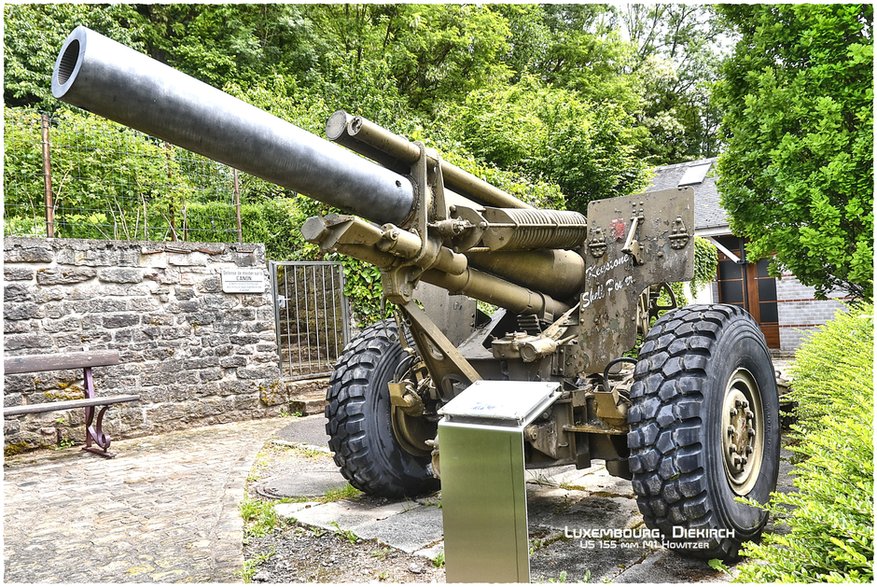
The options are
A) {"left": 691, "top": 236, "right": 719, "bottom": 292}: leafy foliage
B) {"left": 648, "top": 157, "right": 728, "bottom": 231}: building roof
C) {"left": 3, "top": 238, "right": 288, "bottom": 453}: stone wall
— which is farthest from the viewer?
{"left": 648, "top": 157, "right": 728, "bottom": 231}: building roof

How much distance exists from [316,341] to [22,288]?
366cm

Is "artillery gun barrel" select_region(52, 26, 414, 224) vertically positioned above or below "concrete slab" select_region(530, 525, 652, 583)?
above

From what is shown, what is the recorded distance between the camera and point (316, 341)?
9.34 metres

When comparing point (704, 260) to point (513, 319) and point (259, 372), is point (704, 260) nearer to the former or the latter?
point (259, 372)

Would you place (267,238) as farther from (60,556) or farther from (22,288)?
(60,556)

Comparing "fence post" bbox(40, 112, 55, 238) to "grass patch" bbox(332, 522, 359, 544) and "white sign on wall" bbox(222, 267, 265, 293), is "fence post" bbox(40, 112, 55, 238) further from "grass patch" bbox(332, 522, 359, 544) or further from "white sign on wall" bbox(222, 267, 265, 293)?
"grass patch" bbox(332, 522, 359, 544)

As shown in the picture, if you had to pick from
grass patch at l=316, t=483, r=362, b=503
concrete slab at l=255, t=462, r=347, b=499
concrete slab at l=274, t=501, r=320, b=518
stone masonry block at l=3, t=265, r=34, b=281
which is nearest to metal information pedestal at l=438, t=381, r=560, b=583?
concrete slab at l=274, t=501, r=320, b=518

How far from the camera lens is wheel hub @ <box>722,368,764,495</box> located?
336 centimetres

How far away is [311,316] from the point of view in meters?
9.54

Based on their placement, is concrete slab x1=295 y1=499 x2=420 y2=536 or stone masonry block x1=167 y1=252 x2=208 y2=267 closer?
concrete slab x1=295 y1=499 x2=420 y2=536

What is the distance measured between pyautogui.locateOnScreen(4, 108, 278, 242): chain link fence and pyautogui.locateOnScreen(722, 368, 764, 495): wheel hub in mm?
6227

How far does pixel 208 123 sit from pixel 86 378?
4.95 meters

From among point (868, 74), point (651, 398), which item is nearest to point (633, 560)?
point (651, 398)

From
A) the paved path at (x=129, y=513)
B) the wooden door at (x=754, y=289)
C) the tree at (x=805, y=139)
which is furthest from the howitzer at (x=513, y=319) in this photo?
the wooden door at (x=754, y=289)
